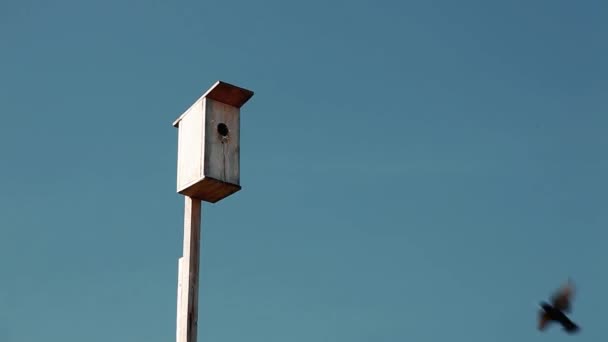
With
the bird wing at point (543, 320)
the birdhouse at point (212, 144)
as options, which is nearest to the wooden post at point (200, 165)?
the birdhouse at point (212, 144)

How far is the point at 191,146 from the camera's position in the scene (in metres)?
7.80

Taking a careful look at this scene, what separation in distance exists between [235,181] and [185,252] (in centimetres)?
73

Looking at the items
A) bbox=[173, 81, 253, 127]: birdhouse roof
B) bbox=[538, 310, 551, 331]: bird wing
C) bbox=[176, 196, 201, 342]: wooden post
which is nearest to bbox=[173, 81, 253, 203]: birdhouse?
bbox=[173, 81, 253, 127]: birdhouse roof

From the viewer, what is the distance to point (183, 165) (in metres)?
7.79

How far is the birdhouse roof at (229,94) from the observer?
7828 millimetres

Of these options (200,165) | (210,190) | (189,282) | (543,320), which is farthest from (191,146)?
(543,320)

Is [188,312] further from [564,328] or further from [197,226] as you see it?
[564,328]

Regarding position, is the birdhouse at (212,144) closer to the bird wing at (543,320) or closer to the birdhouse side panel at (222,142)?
the birdhouse side panel at (222,142)

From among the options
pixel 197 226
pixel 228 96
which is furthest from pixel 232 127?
pixel 197 226

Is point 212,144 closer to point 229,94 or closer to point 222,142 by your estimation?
point 222,142

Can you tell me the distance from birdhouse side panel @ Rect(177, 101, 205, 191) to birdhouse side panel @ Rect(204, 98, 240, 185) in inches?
2.1

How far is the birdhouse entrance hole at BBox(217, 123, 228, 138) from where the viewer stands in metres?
7.86

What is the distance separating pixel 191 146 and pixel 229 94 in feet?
1.61

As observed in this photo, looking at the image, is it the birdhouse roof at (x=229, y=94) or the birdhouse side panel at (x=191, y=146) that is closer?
the birdhouse side panel at (x=191, y=146)
